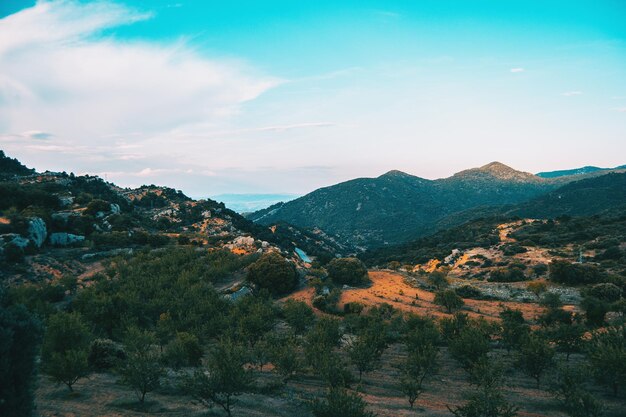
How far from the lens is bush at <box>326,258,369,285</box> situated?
177ft

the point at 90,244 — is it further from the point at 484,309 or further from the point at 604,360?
the point at 604,360

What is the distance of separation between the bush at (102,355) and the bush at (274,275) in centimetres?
2635

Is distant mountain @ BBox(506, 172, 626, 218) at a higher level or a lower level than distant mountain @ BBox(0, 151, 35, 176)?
lower

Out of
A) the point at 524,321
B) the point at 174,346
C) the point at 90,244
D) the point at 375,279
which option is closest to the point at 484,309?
the point at 524,321

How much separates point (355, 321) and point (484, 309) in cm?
1789

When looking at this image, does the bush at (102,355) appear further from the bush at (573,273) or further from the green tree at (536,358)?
the bush at (573,273)

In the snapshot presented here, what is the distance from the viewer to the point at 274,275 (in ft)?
163

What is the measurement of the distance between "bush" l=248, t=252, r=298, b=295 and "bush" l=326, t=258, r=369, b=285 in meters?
7.43

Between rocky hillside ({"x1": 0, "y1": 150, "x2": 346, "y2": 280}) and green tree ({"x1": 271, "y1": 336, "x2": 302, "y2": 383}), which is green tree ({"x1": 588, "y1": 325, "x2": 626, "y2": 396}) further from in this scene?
rocky hillside ({"x1": 0, "y1": 150, "x2": 346, "y2": 280})

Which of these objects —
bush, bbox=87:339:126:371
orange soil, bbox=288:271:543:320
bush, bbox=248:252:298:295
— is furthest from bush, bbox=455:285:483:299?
bush, bbox=87:339:126:371

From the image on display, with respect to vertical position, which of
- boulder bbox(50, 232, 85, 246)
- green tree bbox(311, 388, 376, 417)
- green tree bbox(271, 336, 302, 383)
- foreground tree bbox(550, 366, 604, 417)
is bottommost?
green tree bbox(271, 336, 302, 383)

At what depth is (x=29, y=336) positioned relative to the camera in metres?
13.2

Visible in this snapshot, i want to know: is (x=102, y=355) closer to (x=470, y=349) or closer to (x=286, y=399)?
(x=286, y=399)

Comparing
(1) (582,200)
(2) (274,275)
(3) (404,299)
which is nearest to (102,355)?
(2) (274,275)
